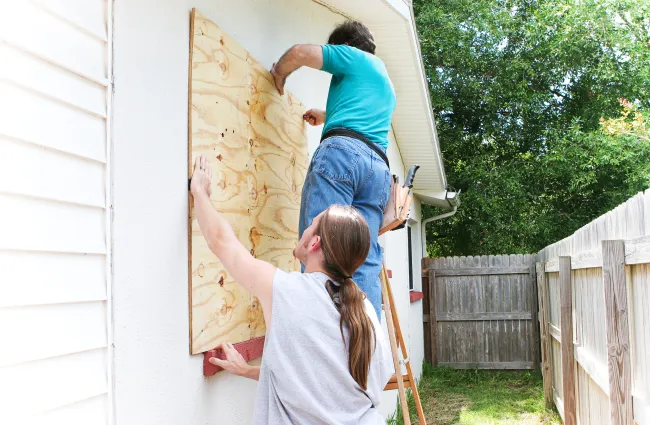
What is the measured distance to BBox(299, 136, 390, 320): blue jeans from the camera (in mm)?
3012

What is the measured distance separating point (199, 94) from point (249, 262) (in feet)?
2.59

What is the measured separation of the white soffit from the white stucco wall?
2.78 m

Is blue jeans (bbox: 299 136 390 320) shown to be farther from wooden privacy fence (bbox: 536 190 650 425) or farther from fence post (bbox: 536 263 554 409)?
fence post (bbox: 536 263 554 409)

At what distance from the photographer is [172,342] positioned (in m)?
2.38

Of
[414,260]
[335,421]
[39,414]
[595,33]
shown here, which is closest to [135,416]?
[39,414]

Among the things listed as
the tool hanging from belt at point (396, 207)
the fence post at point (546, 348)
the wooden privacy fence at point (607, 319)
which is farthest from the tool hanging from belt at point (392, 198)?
the fence post at point (546, 348)

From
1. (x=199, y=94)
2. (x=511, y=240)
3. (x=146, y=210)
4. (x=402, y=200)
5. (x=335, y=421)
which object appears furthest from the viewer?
(x=511, y=240)

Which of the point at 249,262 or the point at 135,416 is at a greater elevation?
the point at 249,262

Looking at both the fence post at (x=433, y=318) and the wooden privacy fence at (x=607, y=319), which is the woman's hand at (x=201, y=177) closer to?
the wooden privacy fence at (x=607, y=319)

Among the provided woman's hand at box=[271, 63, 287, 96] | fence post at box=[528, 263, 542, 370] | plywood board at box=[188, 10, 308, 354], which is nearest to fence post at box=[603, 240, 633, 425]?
plywood board at box=[188, 10, 308, 354]

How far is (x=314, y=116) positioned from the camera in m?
4.13

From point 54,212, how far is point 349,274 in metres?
0.95

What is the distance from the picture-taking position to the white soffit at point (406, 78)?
5582mm

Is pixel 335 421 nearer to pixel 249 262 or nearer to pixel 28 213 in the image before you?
pixel 249 262
